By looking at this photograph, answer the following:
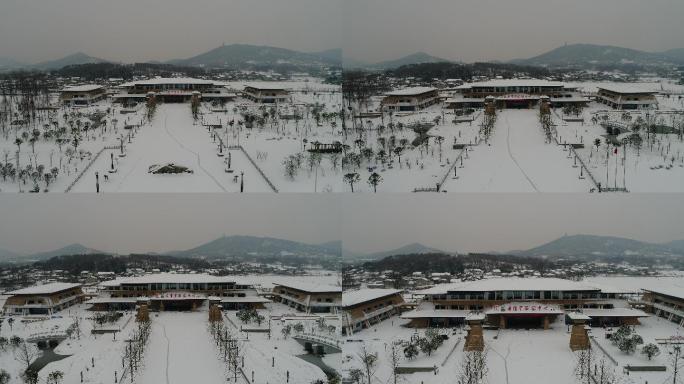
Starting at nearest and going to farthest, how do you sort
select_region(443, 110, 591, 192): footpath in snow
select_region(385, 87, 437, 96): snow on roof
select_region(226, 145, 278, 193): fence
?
select_region(226, 145, 278, 193): fence
select_region(443, 110, 591, 192): footpath in snow
select_region(385, 87, 437, 96): snow on roof

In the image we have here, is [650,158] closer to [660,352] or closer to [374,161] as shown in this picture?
[660,352]

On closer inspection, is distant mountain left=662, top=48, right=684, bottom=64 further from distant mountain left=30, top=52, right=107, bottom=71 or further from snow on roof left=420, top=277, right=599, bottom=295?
distant mountain left=30, top=52, right=107, bottom=71

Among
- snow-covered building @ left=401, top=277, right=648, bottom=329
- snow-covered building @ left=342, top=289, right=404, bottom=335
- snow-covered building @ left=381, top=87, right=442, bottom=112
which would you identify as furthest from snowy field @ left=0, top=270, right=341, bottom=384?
snow-covered building @ left=381, top=87, right=442, bottom=112

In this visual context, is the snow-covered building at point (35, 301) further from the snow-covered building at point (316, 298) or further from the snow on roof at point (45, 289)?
the snow-covered building at point (316, 298)

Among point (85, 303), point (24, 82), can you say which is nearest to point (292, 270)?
point (85, 303)

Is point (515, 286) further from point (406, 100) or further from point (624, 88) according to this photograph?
point (624, 88)

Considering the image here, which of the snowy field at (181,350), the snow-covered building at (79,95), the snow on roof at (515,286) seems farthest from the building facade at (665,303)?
the snow-covered building at (79,95)
